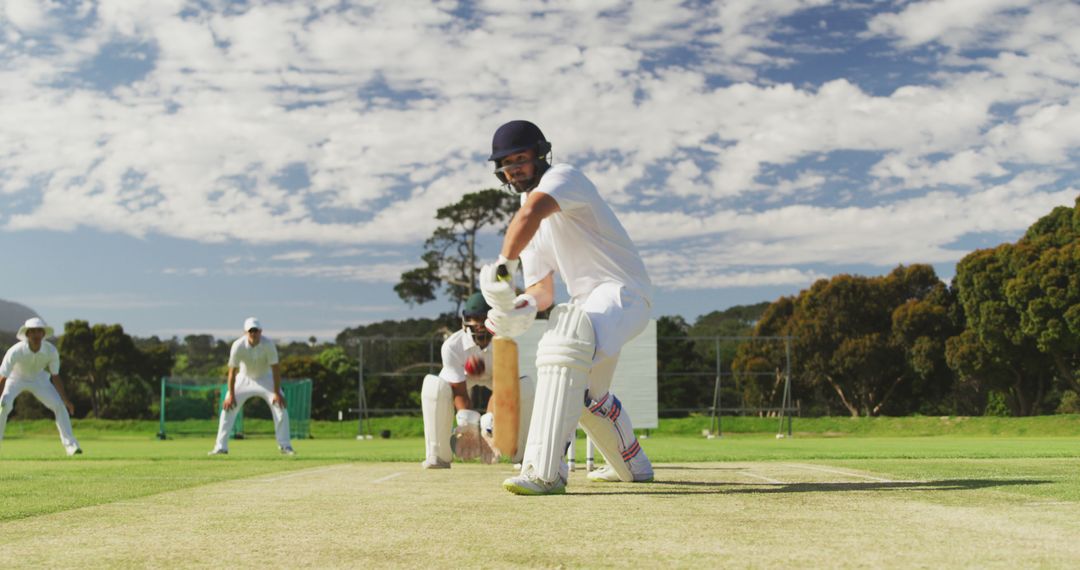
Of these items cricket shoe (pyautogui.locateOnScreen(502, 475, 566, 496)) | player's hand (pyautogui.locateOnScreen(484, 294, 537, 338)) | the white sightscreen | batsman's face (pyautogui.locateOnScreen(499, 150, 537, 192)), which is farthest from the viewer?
the white sightscreen

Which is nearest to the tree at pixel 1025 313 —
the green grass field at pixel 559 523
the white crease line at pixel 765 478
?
the white crease line at pixel 765 478

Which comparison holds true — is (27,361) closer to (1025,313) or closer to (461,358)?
(461,358)

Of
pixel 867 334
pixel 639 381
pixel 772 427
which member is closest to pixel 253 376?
pixel 639 381

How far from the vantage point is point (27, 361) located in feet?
47.2

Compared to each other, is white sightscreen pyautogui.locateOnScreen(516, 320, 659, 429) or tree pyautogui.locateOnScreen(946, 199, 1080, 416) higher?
tree pyautogui.locateOnScreen(946, 199, 1080, 416)

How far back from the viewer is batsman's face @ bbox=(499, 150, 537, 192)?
5.45 metres

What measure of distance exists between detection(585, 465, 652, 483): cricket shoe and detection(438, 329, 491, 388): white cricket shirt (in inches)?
82.4

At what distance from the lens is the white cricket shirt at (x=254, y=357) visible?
14.8 m

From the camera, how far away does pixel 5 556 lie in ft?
9.74

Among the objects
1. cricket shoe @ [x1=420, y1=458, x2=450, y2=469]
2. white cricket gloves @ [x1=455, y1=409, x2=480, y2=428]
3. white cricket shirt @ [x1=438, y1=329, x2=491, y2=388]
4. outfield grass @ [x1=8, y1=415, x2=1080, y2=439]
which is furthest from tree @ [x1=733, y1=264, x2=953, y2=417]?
white cricket gloves @ [x1=455, y1=409, x2=480, y2=428]

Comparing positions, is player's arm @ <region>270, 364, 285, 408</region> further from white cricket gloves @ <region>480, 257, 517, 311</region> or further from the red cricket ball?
white cricket gloves @ <region>480, 257, 517, 311</region>

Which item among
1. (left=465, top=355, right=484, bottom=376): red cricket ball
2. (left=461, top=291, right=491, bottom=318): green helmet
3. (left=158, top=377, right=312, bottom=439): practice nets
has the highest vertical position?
(left=461, top=291, right=491, bottom=318): green helmet

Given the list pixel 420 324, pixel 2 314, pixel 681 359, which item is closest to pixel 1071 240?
pixel 681 359

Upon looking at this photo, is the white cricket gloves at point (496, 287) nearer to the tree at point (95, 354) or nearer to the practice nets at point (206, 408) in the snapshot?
the practice nets at point (206, 408)
